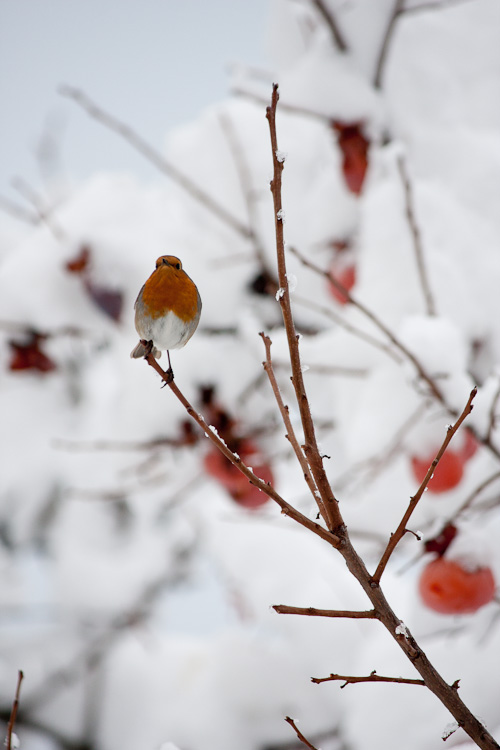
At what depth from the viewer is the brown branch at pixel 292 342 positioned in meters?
0.38

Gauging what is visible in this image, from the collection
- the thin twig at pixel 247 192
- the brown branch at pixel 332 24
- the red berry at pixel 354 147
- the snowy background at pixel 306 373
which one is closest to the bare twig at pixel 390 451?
the snowy background at pixel 306 373

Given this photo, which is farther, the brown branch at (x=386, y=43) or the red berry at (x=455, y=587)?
the brown branch at (x=386, y=43)

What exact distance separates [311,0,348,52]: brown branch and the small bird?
1.34 meters

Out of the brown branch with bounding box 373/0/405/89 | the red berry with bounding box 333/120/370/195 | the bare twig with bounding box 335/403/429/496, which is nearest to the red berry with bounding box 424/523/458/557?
the bare twig with bounding box 335/403/429/496

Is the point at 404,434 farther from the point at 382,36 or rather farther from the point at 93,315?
the point at 382,36

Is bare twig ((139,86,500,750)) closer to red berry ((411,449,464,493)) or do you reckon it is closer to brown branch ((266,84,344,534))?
brown branch ((266,84,344,534))

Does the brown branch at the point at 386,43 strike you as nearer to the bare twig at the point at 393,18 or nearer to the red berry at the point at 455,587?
the bare twig at the point at 393,18

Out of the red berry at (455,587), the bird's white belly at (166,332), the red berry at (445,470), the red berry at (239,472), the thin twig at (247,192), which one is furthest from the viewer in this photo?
the red berry at (239,472)

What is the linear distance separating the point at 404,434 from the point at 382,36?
1.01m

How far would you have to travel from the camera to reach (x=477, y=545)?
928 millimetres

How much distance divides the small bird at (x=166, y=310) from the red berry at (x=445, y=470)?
0.75 metres

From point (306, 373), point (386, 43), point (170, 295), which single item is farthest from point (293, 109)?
point (170, 295)

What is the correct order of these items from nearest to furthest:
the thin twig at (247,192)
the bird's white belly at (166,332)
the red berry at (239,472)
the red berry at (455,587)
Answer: the bird's white belly at (166,332) → the red berry at (455,587) → the thin twig at (247,192) → the red berry at (239,472)

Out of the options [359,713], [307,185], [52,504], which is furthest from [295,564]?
[307,185]
